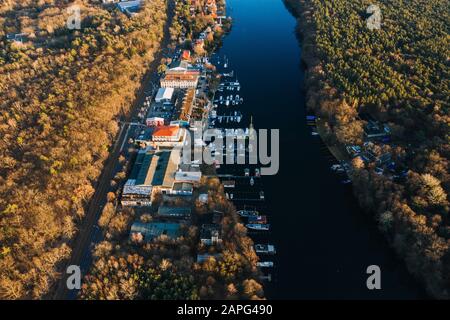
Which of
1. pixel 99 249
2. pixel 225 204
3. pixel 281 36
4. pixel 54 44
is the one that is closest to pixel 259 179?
pixel 225 204

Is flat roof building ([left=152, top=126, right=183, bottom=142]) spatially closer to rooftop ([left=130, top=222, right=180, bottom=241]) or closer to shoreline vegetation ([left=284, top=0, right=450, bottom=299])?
rooftop ([left=130, top=222, right=180, bottom=241])

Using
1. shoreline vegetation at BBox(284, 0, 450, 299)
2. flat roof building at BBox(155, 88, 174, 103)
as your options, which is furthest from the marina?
shoreline vegetation at BBox(284, 0, 450, 299)

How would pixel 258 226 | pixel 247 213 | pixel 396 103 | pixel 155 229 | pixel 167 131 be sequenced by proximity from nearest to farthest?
1. pixel 155 229
2. pixel 258 226
3. pixel 247 213
4. pixel 167 131
5. pixel 396 103

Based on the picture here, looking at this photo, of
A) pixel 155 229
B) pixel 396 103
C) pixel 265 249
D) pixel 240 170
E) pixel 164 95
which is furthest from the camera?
pixel 164 95

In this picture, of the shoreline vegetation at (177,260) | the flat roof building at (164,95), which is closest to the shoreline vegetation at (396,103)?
the shoreline vegetation at (177,260)

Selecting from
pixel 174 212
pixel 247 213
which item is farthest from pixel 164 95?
pixel 247 213

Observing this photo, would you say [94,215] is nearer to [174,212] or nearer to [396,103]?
[174,212]
